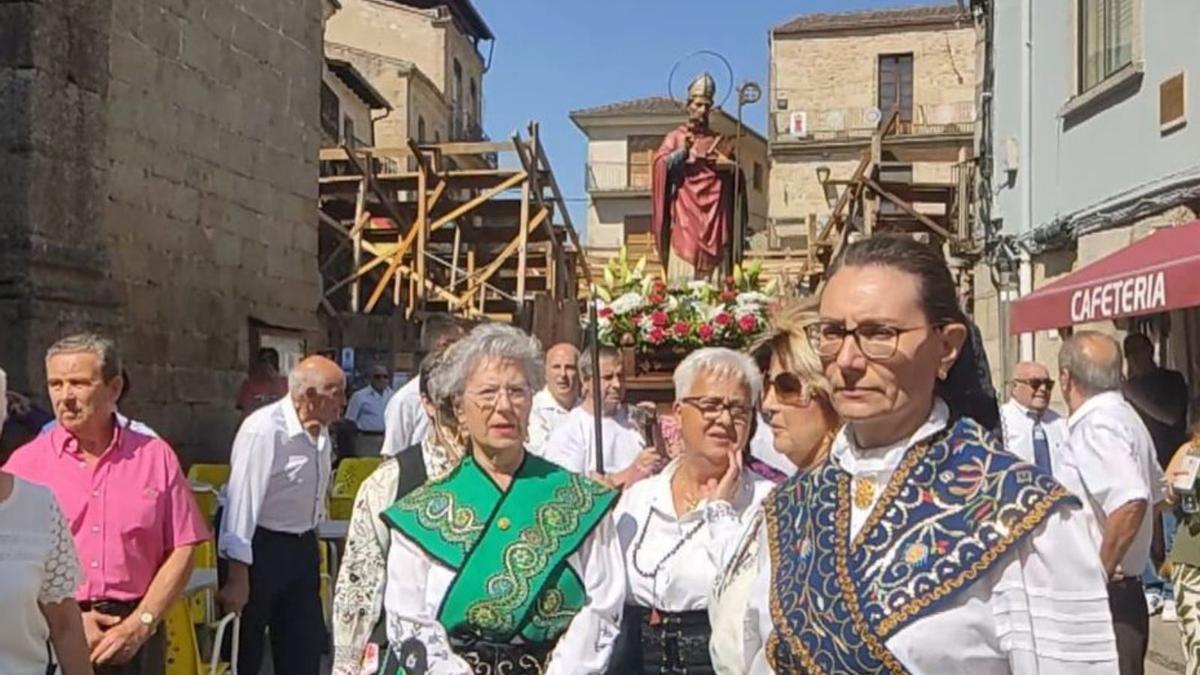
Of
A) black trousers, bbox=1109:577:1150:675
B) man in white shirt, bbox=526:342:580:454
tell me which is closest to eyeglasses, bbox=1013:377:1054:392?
man in white shirt, bbox=526:342:580:454

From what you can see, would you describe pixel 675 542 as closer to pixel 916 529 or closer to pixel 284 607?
pixel 916 529

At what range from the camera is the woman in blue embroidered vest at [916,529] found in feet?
7.48

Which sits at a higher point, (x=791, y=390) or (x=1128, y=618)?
(x=791, y=390)

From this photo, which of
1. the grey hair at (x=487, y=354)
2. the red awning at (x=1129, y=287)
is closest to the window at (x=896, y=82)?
the red awning at (x=1129, y=287)

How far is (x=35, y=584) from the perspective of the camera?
344cm

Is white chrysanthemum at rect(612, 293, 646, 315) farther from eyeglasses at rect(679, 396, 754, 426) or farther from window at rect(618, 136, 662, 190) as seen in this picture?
window at rect(618, 136, 662, 190)

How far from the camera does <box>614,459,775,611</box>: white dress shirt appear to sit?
12.6ft

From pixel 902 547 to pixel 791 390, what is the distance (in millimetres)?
1117

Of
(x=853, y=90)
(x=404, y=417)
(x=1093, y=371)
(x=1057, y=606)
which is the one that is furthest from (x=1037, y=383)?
(x=853, y=90)

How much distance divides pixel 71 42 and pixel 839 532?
23.3 ft

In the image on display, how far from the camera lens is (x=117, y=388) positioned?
15.7ft

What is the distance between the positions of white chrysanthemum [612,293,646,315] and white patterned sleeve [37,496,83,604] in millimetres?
3464

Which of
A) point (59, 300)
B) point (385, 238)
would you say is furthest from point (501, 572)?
point (385, 238)

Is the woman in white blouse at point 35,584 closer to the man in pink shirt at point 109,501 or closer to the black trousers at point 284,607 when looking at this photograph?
the man in pink shirt at point 109,501
